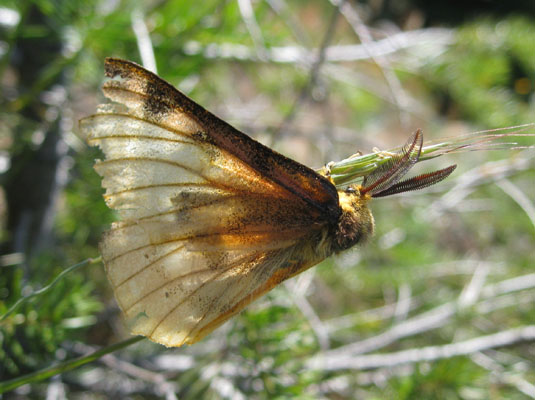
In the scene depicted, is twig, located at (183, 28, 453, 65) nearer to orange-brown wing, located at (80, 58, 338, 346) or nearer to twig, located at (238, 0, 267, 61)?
twig, located at (238, 0, 267, 61)

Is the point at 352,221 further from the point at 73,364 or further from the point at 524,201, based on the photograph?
the point at 524,201

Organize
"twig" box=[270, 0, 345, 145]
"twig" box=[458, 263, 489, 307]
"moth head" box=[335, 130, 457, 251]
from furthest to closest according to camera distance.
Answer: "twig" box=[458, 263, 489, 307] → "twig" box=[270, 0, 345, 145] → "moth head" box=[335, 130, 457, 251]

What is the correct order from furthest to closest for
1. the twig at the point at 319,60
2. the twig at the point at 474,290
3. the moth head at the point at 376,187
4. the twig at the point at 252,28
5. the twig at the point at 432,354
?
the twig at the point at 474,290
the twig at the point at 432,354
the twig at the point at 252,28
the twig at the point at 319,60
the moth head at the point at 376,187

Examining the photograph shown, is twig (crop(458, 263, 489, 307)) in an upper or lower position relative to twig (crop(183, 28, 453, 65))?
lower

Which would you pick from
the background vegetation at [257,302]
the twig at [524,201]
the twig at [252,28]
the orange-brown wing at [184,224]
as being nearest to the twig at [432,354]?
the background vegetation at [257,302]

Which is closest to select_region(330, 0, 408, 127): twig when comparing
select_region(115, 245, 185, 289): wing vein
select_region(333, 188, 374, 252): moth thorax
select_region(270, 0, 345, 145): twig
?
select_region(270, 0, 345, 145): twig

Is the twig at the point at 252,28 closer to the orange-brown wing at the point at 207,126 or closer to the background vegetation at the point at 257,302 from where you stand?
the background vegetation at the point at 257,302

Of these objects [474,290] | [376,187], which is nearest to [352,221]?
[376,187]
